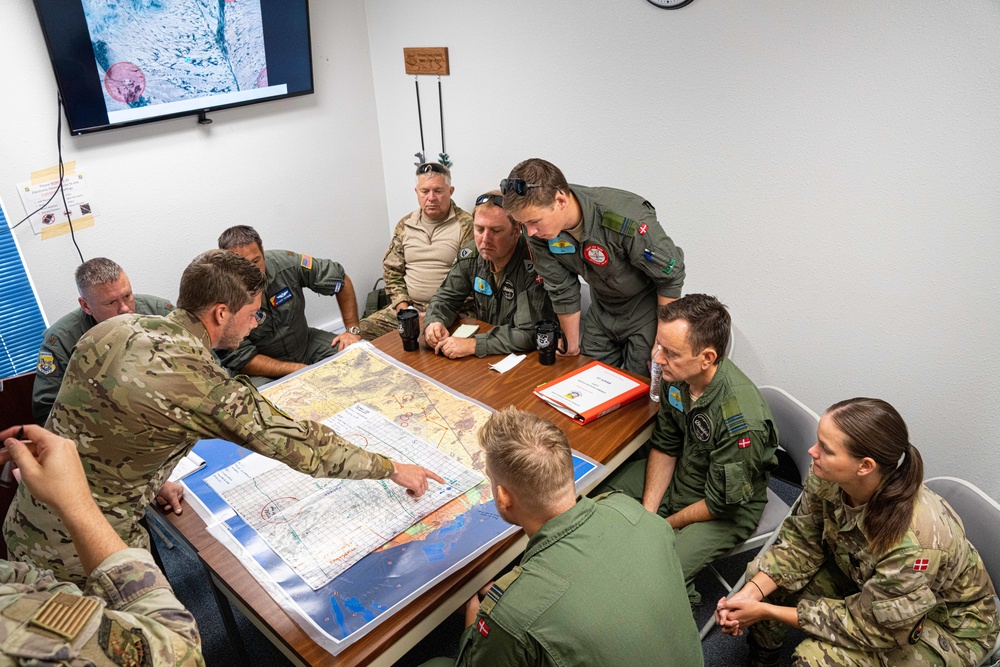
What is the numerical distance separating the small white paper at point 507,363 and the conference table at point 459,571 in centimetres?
2

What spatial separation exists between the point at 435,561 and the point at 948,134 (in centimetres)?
232

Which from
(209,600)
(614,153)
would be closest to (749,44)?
(614,153)

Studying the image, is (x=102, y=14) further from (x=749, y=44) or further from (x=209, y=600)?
(x=749, y=44)

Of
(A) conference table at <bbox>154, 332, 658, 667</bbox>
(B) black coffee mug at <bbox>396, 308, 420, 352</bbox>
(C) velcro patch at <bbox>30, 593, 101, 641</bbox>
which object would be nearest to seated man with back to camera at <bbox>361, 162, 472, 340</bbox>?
(B) black coffee mug at <bbox>396, 308, 420, 352</bbox>

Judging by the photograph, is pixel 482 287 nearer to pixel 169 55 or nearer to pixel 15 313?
pixel 169 55

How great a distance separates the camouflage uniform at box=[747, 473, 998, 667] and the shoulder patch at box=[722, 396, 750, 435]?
239mm

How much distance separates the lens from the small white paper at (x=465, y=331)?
9.01ft

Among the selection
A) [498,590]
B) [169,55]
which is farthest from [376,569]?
[169,55]

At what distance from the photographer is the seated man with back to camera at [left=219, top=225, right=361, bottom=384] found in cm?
301

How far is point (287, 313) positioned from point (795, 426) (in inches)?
93.7

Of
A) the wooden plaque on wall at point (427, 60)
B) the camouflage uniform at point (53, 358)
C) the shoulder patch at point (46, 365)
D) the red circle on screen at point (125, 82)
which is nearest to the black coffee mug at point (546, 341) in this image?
the camouflage uniform at point (53, 358)

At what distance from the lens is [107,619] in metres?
1.02

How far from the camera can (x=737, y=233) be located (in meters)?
3.00

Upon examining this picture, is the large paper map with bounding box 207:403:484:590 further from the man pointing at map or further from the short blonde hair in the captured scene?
the short blonde hair
